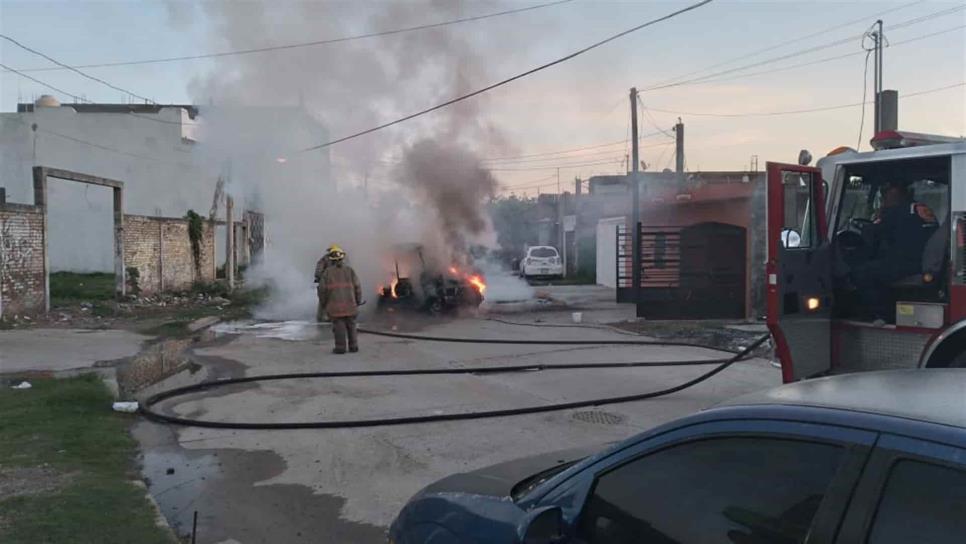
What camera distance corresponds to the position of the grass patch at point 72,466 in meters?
4.30

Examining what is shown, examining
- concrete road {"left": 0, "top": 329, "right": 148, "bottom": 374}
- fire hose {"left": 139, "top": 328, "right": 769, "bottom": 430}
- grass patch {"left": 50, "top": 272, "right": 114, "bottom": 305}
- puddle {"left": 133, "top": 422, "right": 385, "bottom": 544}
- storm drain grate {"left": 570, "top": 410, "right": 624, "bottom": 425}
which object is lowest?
puddle {"left": 133, "top": 422, "right": 385, "bottom": 544}

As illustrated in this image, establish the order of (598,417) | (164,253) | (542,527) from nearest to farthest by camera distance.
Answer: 1. (542,527)
2. (598,417)
3. (164,253)

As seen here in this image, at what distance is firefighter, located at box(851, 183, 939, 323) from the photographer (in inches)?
238

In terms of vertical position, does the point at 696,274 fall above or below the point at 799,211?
below

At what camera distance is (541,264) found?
33.7 metres

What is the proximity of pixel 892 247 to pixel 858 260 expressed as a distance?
32 cm

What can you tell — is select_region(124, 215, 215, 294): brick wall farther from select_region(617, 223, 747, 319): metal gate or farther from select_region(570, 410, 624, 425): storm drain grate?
select_region(570, 410, 624, 425): storm drain grate

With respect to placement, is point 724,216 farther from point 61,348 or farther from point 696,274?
point 61,348

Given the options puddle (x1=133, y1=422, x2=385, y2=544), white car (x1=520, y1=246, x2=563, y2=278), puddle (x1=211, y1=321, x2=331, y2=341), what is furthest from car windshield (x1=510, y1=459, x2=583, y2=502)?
white car (x1=520, y1=246, x2=563, y2=278)

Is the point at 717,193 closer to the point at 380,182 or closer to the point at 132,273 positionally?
the point at 380,182

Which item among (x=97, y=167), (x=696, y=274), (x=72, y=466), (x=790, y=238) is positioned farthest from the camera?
(x=97, y=167)

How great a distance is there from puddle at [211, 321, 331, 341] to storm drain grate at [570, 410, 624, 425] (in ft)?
25.9

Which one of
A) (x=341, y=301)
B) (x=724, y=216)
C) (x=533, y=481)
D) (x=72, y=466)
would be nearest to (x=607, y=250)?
(x=724, y=216)

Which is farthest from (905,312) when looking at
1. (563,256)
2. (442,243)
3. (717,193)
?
(563,256)
